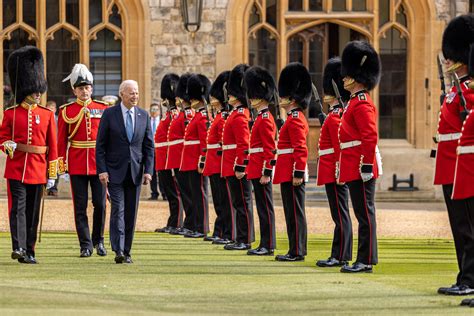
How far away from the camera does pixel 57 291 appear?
870cm

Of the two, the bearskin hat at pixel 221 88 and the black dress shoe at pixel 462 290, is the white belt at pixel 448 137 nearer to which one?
the black dress shoe at pixel 462 290

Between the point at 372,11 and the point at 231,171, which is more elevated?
the point at 372,11

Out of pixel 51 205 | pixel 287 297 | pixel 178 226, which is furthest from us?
pixel 51 205

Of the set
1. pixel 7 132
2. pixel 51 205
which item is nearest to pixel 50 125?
pixel 7 132

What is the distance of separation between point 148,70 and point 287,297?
11.3m

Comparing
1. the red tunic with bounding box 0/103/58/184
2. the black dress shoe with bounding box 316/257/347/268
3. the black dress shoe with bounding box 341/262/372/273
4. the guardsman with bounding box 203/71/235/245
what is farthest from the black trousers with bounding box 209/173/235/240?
the black dress shoe with bounding box 341/262/372/273

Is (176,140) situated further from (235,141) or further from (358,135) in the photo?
(358,135)

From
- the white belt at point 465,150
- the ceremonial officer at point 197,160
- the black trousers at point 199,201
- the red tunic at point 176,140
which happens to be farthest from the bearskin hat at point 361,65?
the red tunic at point 176,140

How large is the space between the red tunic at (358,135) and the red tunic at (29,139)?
7.22ft

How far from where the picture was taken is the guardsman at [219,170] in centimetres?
1320

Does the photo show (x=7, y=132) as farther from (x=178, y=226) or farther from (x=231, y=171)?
(x=178, y=226)

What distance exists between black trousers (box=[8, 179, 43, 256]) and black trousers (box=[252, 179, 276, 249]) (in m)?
1.91

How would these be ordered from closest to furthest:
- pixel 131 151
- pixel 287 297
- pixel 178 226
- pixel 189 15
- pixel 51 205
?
pixel 287 297, pixel 131 151, pixel 178 226, pixel 51 205, pixel 189 15

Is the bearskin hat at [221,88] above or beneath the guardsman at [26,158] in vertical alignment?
above
